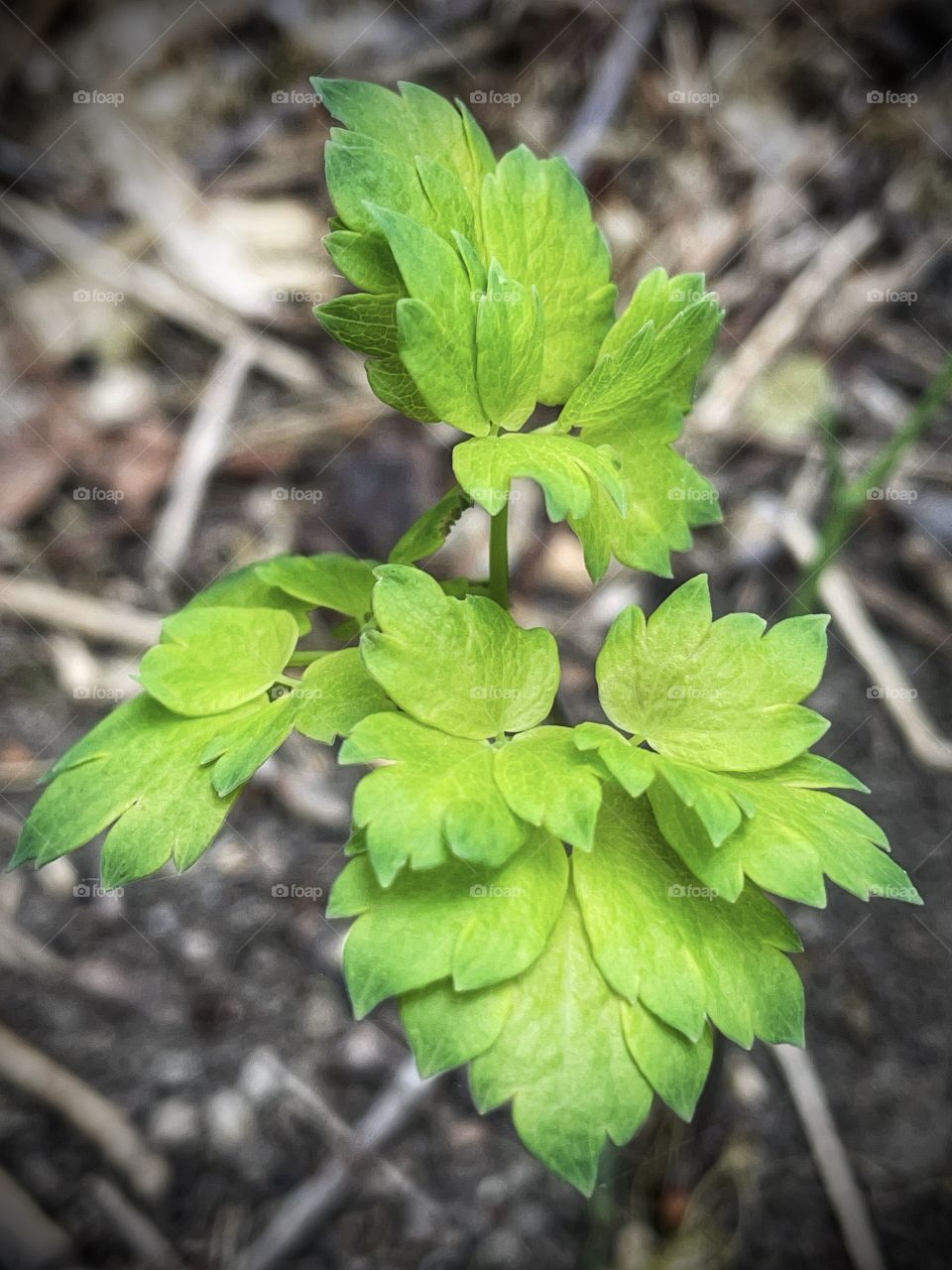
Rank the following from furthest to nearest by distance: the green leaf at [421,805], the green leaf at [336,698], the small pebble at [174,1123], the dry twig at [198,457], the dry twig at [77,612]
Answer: the dry twig at [198,457] < the dry twig at [77,612] < the small pebble at [174,1123] < the green leaf at [336,698] < the green leaf at [421,805]

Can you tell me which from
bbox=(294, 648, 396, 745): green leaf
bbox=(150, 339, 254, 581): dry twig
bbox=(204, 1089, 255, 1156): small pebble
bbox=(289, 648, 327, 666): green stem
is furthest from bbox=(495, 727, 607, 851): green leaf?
bbox=(150, 339, 254, 581): dry twig

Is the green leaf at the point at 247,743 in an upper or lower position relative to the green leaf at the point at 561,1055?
upper

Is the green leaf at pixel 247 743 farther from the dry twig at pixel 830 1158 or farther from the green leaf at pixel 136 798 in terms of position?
the dry twig at pixel 830 1158

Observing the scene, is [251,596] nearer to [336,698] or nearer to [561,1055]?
[336,698]

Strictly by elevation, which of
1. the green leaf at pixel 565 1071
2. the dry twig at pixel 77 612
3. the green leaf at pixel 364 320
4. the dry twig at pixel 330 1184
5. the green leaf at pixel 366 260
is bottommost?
the dry twig at pixel 330 1184

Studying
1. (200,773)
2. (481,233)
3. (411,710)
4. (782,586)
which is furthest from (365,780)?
(782,586)

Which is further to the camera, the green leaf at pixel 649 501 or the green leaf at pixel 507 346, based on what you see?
the green leaf at pixel 649 501

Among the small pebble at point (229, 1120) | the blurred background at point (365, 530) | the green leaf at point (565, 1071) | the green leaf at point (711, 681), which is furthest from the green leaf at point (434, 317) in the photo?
the small pebble at point (229, 1120)
